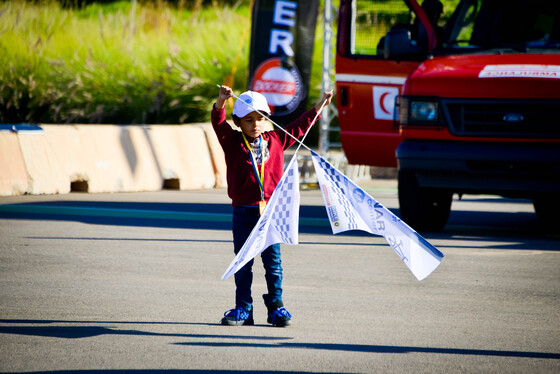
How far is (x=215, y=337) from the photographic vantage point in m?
5.59

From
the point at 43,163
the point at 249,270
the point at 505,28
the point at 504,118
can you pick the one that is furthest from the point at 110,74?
the point at 249,270

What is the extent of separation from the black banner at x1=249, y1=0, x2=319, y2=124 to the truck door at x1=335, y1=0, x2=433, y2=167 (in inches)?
216

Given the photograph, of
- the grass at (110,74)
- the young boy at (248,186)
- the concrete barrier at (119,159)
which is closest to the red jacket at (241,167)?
the young boy at (248,186)

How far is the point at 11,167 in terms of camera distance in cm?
1343

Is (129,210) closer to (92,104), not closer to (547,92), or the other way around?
(547,92)

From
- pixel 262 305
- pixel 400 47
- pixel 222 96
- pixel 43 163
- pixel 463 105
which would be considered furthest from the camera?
pixel 43 163

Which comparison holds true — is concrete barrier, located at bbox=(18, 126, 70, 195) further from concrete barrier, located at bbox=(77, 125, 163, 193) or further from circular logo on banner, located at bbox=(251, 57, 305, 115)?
circular logo on banner, located at bbox=(251, 57, 305, 115)

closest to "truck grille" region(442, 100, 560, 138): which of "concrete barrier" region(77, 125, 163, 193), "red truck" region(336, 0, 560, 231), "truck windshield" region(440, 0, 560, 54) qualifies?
"red truck" region(336, 0, 560, 231)

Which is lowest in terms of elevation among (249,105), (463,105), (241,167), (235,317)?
(235,317)

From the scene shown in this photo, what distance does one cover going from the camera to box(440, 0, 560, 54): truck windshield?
10.4m

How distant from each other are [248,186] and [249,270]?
0.49 m

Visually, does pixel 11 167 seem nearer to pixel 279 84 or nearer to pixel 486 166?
pixel 279 84

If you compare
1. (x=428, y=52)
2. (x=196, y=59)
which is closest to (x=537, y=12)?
(x=428, y=52)

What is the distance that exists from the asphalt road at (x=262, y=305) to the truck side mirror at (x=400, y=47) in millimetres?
1918
